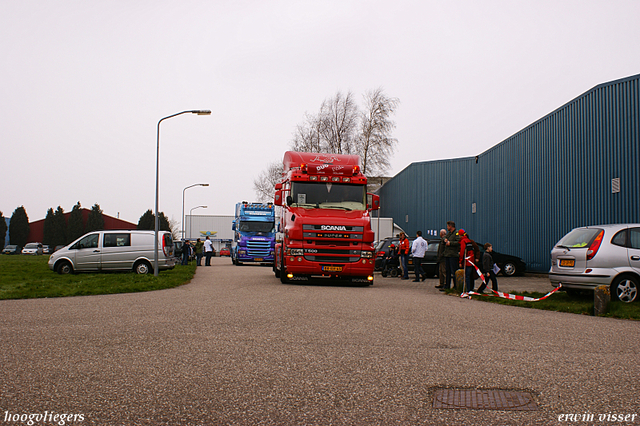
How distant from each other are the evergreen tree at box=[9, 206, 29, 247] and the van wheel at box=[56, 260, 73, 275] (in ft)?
279

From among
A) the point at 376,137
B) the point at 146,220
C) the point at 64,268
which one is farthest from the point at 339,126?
the point at 146,220

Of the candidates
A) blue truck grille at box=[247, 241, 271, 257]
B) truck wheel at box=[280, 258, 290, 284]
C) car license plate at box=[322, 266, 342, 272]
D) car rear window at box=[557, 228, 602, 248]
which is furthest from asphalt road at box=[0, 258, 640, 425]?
blue truck grille at box=[247, 241, 271, 257]

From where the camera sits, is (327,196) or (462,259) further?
(327,196)

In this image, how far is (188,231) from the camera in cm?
5603

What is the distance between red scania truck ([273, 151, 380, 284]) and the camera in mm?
15562

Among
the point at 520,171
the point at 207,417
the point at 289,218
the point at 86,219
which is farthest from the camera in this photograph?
the point at 86,219

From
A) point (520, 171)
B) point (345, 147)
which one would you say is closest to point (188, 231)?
point (345, 147)

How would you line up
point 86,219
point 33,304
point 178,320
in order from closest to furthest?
point 178,320 < point 33,304 < point 86,219

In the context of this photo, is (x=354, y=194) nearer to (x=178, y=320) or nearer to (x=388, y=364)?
(x=178, y=320)

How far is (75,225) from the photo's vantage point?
3789 inches

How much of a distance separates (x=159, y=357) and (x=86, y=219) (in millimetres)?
102839

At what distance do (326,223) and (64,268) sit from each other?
1152cm

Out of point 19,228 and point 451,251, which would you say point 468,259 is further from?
point 19,228

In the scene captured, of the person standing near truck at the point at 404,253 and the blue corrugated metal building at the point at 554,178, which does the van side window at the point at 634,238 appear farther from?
the person standing near truck at the point at 404,253
